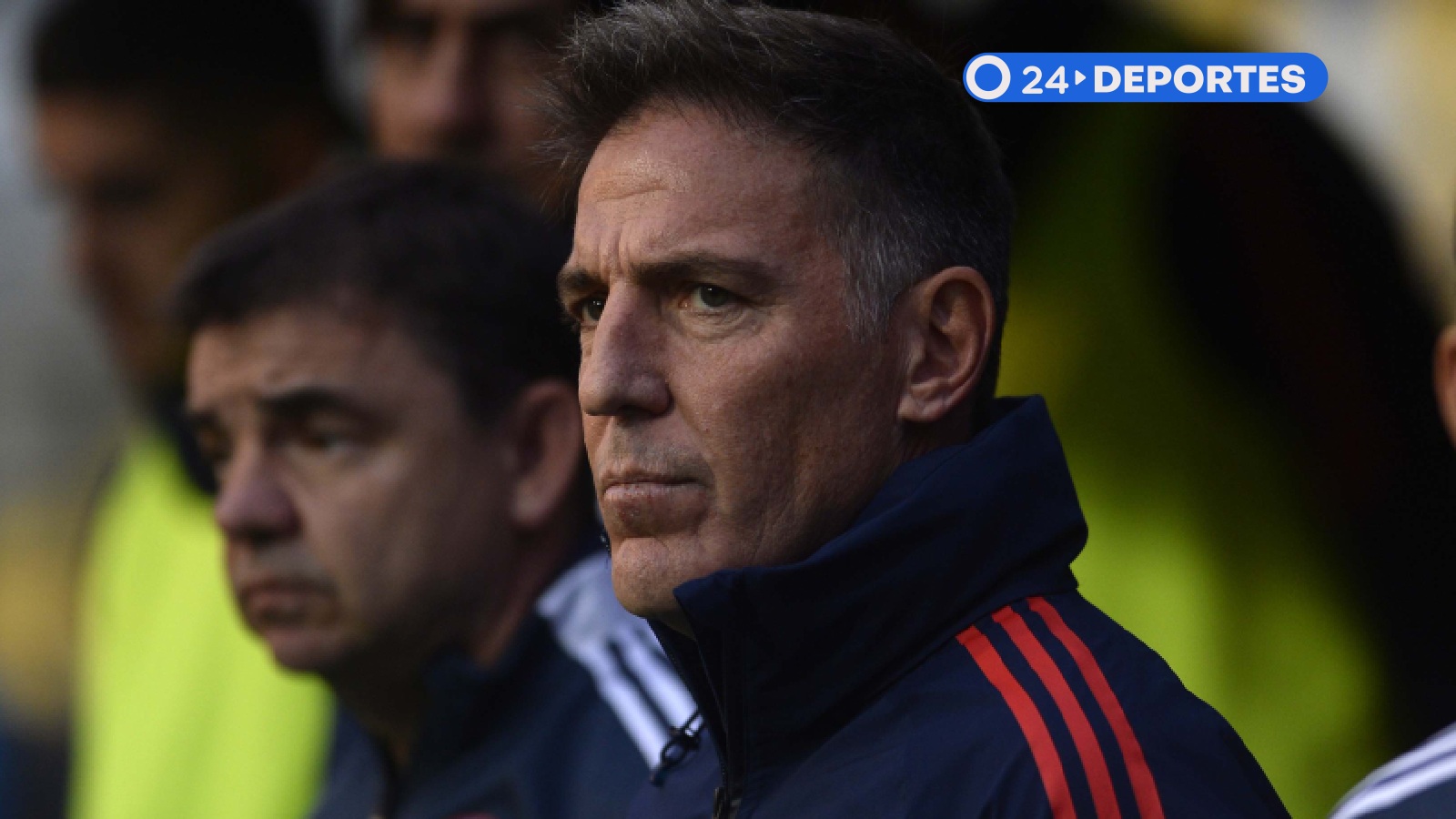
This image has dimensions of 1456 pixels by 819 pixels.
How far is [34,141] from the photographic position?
4977mm

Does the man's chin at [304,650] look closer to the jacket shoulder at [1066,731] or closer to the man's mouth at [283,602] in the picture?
the man's mouth at [283,602]

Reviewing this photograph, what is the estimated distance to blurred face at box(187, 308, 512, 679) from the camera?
291cm

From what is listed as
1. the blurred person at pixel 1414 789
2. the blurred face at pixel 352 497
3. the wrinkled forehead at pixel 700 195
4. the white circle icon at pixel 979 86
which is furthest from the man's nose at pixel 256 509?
the blurred person at pixel 1414 789

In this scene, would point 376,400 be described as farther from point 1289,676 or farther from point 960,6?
point 1289,676

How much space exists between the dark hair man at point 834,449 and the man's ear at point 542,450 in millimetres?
890

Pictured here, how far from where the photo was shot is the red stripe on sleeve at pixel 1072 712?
5.48 feet

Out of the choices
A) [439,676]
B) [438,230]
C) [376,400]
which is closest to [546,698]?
[439,676]

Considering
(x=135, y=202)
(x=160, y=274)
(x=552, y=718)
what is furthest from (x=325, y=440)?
(x=135, y=202)

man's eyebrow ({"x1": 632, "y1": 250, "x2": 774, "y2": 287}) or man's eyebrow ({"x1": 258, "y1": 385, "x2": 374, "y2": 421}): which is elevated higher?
man's eyebrow ({"x1": 632, "y1": 250, "x2": 774, "y2": 287})

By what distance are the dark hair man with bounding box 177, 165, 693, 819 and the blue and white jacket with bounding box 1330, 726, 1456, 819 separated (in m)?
1.11

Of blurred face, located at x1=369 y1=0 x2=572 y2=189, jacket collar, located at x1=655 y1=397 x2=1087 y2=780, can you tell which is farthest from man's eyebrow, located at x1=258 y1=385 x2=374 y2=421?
jacket collar, located at x1=655 y1=397 x2=1087 y2=780

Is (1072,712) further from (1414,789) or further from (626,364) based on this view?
(626,364)

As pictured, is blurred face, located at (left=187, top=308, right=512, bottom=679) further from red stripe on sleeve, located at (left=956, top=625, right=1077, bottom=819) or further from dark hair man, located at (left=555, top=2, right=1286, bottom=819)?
red stripe on sleeve, located at (left=956, top=625, right=1077, bottom=819)

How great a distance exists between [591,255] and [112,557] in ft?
10.5
